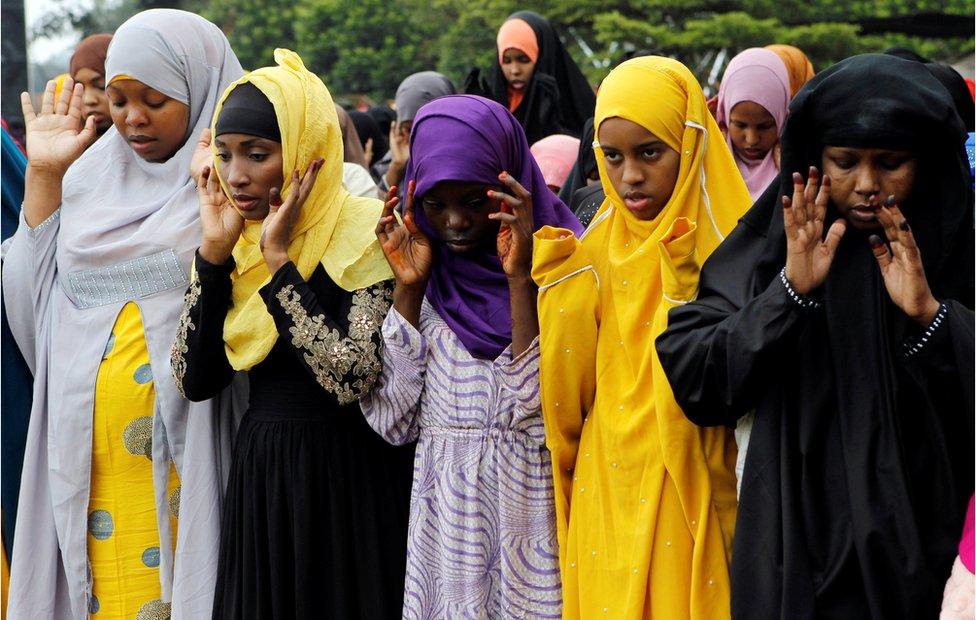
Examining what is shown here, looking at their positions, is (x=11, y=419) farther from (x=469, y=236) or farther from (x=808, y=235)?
(x=808, y=235)

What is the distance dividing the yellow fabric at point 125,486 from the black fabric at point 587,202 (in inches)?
54.9

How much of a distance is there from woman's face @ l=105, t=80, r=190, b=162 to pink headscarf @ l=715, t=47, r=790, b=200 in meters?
2.04

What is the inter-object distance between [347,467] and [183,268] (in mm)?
797

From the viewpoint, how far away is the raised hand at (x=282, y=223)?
10.5ft

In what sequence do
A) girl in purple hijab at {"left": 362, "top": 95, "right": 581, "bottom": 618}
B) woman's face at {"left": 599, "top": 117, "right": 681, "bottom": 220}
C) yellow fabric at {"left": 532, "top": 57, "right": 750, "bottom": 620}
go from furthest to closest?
girl in purple hijab at {"left": 362, "top": 95, "right": 581, "bottom": 618} < woman's face at {"left": 599, "top": 117, "right": 681, "bottom": 220} < yellow fabric at {"left": 532, "top": 57, "right": 750, "bottom": 620}

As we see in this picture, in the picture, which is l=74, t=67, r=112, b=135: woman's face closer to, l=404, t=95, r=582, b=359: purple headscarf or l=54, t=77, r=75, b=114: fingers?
l=54, t=77, r=75, b=114: fingers

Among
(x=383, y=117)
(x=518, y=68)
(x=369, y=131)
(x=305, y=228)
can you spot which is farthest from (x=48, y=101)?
(x=383, y=117)

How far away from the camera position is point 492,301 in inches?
123

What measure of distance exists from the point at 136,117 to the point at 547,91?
294 cm

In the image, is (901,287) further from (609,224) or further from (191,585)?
(191,585)

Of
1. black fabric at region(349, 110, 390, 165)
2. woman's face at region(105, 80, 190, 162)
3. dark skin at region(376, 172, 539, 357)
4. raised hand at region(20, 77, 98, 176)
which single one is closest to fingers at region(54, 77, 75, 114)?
raised hand at region(20, 77, 98, 176)

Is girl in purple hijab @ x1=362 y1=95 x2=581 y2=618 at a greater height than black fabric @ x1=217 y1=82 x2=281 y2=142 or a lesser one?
lesser

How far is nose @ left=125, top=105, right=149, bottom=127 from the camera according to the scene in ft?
11.8

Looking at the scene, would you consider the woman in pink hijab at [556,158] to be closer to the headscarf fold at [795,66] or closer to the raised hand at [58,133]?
the headscarf fold at [795,66]
